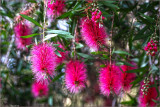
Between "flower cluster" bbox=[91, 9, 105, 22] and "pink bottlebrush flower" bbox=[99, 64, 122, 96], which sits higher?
"flower cluster" bbox=[91, 9, 105, 22]

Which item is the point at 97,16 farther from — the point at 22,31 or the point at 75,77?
the point at 22,31

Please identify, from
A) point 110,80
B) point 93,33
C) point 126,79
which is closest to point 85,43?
point 93,33

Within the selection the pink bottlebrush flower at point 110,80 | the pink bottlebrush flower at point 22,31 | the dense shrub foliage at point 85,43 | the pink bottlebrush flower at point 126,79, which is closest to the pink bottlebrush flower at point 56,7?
the dense shrub foliage at point 85,43

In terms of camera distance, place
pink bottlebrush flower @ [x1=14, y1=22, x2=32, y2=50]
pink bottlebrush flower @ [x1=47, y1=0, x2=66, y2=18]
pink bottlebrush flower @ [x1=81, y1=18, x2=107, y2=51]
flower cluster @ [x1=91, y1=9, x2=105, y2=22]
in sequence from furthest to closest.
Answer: pink bottlebrush flower @ [x1=14, y1=22, x2=32, y2=50] → pink bottlebrush flower @ [x1=47, y1=0, x2=66, y2=18] → pink bottlebrush flower @ [x1=81, y1=18, x2=107, y2=51] → flower cluster @ [x1=91, y1=9, x2=105, y2=22]

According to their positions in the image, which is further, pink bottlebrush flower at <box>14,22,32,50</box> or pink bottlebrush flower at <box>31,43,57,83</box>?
pink bottlebrush flower at <box>14,22,32,50</box>

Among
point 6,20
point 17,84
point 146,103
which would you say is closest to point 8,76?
point 17,84

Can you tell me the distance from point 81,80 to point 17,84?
4.32ft

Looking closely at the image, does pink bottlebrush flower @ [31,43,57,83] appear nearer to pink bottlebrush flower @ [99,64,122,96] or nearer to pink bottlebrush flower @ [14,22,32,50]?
pink bottlebrush flower @ [99,64,122,96]

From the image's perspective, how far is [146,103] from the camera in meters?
1.43

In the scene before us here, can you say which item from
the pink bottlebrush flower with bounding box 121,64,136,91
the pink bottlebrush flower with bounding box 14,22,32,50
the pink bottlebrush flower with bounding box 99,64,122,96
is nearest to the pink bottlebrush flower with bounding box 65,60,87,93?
the pink bottlebrush flower with bounding box 99,64,122,96

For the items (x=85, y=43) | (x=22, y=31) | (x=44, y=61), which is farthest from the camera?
(x=22, y=31)

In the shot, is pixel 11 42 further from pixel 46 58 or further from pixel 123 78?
pixel 123 78

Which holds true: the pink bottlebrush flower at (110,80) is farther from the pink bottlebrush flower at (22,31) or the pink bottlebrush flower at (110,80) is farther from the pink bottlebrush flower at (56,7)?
the pink bottlebrush flower at (22,31)

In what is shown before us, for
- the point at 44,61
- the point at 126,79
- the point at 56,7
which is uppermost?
the point at 56,7
